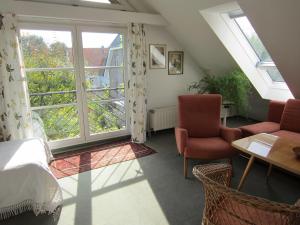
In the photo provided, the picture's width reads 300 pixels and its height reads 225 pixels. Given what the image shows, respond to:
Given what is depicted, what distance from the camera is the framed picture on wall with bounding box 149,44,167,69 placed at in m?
3.99

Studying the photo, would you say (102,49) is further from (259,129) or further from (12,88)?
(259,129)

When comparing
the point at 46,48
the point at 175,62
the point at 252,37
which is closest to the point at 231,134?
the point at 252,37

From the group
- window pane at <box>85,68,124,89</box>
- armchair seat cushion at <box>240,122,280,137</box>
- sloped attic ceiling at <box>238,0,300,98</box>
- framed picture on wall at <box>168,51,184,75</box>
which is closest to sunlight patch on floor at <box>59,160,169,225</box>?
window pane at <box>85,68,124,89</box>

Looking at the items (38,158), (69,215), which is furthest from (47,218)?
(38,158)

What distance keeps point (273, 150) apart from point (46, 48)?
3.14 metres

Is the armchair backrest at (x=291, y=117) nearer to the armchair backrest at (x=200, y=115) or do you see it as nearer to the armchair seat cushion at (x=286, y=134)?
the armchair seat cushion at (x=286, y=134)

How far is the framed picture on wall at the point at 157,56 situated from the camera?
3.99 m

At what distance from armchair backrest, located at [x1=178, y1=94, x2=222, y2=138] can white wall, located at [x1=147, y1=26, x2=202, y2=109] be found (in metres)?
1.18

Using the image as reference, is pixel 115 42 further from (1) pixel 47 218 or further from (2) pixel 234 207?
(2) pixel 234 207

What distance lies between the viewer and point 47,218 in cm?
205

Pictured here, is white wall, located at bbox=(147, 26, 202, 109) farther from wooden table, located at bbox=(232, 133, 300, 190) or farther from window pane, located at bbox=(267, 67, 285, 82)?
wooden table, located at bbox=(232, 133, 300, 190)

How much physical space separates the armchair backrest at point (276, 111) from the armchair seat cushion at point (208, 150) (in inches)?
50.8

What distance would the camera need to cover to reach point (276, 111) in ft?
11.4

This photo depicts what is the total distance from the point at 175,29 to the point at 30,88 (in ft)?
8.29
